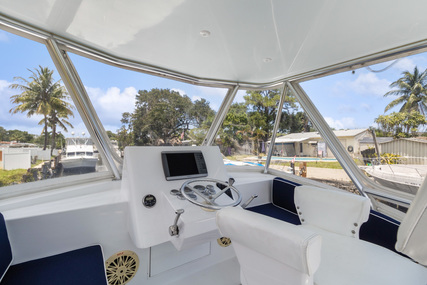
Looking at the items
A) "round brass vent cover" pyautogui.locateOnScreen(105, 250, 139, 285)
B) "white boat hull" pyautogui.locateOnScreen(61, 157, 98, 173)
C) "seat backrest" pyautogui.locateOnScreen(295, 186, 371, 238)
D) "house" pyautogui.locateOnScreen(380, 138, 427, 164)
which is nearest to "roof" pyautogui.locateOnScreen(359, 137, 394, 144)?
"house" pyautogui.locateOnScreen(380, 138, 427, 164)

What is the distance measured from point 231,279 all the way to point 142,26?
240 centimetres

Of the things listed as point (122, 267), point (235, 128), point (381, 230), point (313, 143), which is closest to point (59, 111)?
point (122, 267)

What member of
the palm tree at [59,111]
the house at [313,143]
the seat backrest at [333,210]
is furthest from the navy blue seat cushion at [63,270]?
the house at [313,143]

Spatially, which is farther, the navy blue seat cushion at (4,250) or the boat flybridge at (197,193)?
the navy blue seat cushion at (4,250)

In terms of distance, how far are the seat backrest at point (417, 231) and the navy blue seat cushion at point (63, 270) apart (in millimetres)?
1386

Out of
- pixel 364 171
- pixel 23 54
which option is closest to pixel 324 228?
pixel 364 171

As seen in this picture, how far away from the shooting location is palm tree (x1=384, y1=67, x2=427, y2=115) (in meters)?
1.85

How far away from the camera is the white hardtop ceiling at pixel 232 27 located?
4.43 feet

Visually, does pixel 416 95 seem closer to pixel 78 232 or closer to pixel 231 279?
pixel 231 279

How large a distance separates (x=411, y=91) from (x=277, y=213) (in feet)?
5.96

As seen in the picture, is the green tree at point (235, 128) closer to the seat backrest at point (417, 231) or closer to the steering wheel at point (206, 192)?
the steering wheel at point (206, 192)

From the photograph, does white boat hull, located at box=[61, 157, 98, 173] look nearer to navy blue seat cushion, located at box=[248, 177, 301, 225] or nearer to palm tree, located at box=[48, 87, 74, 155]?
palm tree, located at box=[48, 87, 74, 155]

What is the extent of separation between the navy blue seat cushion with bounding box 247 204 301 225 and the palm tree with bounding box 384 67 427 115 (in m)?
1.53

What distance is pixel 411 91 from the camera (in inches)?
75.9
